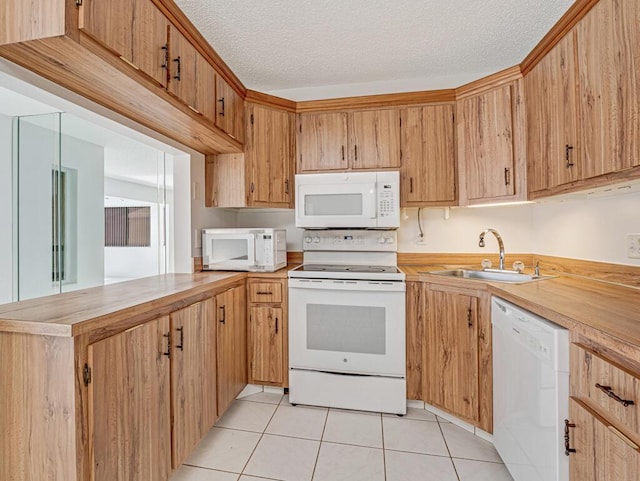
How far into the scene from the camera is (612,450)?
0.82 meters

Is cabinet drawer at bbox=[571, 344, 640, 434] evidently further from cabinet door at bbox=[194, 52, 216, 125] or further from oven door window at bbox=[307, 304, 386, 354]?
cabinet door at bbox=[194, 52, 216, 125]

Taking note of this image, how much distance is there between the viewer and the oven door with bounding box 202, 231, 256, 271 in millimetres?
2236

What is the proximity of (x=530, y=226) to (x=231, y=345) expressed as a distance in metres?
2.43

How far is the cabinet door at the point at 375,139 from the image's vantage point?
232 cm

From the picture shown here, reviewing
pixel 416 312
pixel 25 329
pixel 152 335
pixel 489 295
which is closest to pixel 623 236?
pixel 489 295

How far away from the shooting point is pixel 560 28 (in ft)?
4.91

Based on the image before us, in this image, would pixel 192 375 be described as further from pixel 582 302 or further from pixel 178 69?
pixel 582 302

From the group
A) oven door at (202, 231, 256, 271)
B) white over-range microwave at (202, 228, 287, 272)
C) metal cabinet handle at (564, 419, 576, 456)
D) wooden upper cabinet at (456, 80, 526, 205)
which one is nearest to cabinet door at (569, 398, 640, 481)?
metal cabinet handle at (564, 419, 576, 456)

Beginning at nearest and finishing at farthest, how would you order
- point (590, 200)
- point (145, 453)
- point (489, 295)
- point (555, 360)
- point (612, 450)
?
point (612, 450), point (555, 360), point (145, 453), point (489, 295), point (590, 200)

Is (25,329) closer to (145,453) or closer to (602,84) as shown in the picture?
(145,453)

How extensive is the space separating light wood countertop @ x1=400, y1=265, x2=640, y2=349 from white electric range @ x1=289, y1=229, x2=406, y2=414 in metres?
0.43

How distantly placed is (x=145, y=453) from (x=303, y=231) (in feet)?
5.99

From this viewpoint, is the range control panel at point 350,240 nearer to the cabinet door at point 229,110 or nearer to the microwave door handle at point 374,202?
the microwave door handle at point 374,202

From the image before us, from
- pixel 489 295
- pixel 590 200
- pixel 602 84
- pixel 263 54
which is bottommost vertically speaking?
pixel 489 295
